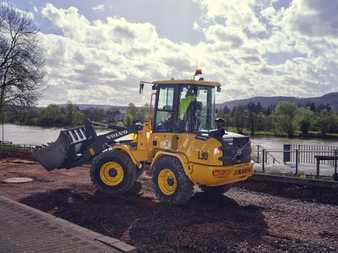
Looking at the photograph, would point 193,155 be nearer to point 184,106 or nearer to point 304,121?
point 184,106

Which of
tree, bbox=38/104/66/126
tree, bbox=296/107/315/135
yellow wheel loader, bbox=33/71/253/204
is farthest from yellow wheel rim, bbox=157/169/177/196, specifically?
tree, bbox=296/107/315/135

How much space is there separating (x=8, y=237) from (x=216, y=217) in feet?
12.2

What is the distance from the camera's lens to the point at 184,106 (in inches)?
339

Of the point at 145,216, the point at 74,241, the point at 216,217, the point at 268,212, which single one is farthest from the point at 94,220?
the point at 268,212

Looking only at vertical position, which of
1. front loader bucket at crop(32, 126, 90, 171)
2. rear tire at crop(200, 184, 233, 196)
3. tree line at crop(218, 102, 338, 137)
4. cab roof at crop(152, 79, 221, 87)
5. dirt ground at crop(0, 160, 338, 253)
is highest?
tree line at crop(218, 102, 338, 137)

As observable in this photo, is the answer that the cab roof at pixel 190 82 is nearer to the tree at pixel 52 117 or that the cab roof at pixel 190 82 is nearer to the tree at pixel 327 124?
the tree at pixel 52 117

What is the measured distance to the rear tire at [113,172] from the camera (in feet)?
30.6

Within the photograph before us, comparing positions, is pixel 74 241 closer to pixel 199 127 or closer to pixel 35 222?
pixel 35 222

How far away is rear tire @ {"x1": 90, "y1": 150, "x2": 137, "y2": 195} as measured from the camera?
9.33m

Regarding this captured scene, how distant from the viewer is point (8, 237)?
5.73 m

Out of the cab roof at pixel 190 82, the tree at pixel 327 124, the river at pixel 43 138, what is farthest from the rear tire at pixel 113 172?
the tree at pixel 327 124

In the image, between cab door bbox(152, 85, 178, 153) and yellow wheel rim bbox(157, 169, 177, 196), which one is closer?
yellow wheel rim bbox(157, 169, 177, 196)

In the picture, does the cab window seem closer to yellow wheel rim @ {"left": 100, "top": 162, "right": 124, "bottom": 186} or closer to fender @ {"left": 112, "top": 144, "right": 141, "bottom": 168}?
fender @ {"left": 112, "top": 144, "right": 141, "bottom": 168}

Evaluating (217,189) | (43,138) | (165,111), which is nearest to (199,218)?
(217,189)
